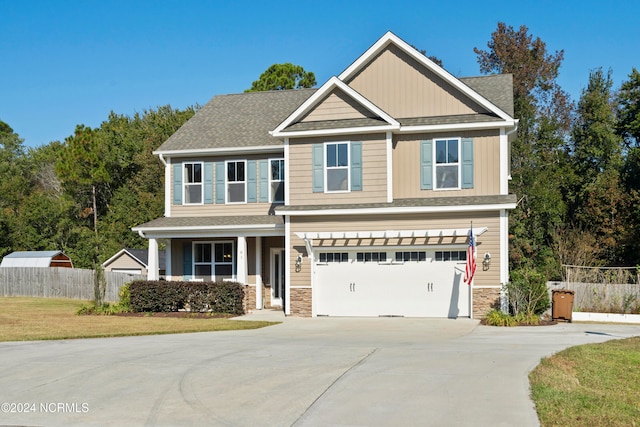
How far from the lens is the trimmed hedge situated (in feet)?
79.4

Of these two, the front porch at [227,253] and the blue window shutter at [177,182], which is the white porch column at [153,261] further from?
the blue window shutter at [177,182]

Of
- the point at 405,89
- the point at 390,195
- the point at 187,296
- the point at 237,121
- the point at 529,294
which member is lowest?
the point at 187,296

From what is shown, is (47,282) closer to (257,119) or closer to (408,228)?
(257,119)

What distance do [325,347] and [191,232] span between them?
11895 mm

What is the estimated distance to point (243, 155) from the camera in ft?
88.4

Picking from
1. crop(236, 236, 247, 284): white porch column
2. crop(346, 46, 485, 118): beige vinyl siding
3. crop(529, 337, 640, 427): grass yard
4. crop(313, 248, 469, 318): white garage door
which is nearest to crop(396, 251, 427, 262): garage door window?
crop(313, 248, 469, 318): white garage door

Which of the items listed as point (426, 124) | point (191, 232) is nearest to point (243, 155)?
point (191, 232)

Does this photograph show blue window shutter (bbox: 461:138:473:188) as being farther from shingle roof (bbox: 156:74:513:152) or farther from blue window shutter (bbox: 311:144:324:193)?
blue window shutter (bbox: 311:144:324:193)

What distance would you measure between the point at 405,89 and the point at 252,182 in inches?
258

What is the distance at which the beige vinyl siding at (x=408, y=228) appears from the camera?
22.5m

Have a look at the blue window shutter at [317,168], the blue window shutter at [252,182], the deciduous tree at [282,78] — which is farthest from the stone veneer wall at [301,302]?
the deciduous tree at [282,78]

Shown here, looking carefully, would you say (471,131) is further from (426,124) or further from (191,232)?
(191,232)

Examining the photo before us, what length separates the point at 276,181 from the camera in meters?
26.5

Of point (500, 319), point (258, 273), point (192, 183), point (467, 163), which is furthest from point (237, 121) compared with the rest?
point (500, 319)
